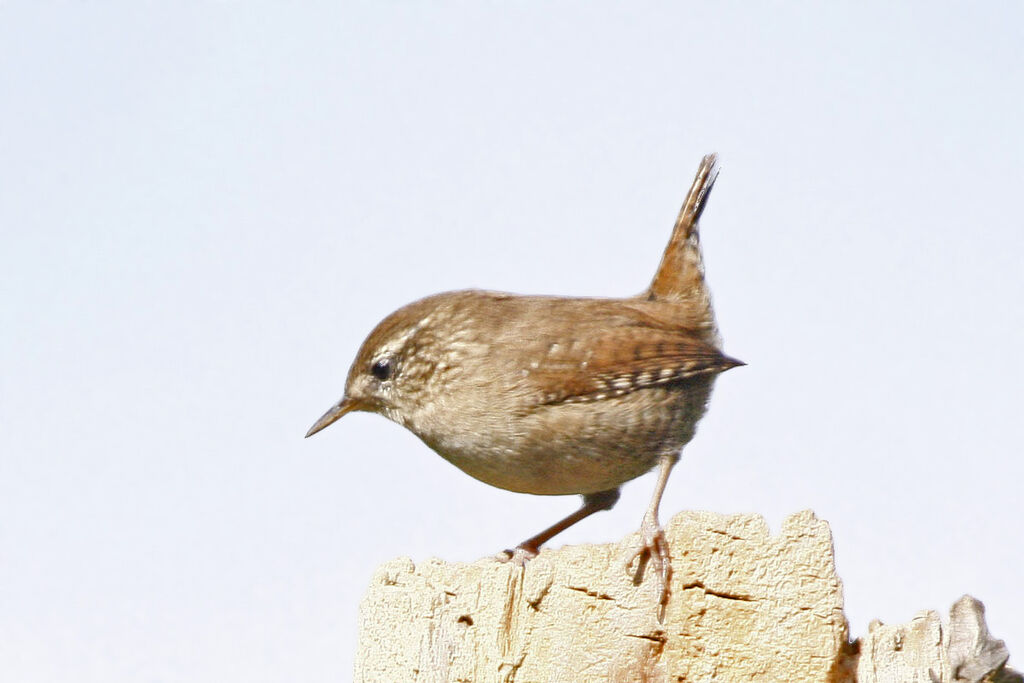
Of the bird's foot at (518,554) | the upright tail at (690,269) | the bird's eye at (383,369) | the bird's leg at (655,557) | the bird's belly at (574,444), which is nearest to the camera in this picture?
the bird's leg at (655,557)

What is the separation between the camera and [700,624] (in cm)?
371

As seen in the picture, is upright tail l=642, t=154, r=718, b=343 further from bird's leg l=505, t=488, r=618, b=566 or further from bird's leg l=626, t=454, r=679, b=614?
bird's leg l=626, t=454, r=679, b=614

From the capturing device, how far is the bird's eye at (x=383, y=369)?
5551mm

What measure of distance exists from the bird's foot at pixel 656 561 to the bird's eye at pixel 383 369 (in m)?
2.08

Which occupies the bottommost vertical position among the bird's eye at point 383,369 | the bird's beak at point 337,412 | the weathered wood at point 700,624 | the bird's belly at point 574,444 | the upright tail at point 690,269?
the weathered wood at point 700,624

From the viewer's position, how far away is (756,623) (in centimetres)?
365

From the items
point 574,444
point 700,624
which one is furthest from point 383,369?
point 700,624

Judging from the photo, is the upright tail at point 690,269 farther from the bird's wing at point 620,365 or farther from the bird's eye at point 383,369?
the bird's eye at point 383,369

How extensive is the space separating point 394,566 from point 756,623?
1346mm

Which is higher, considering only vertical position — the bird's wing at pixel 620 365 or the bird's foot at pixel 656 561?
the bird's wing at pixel 620 365

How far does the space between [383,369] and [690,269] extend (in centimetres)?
171

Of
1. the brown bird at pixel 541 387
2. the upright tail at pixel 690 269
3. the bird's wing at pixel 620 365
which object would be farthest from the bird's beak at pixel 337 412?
the upright tail at pixel 690 269

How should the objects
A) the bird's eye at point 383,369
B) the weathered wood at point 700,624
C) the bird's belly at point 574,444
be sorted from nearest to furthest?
1. the weathered wood at point 700,624
2. the bird's belly at point 574,444
3. the bird's eye at point 383,369

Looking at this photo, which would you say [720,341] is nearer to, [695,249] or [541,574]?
[695,249]
